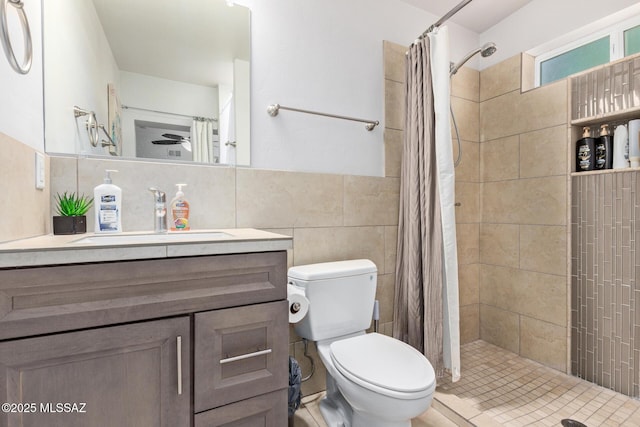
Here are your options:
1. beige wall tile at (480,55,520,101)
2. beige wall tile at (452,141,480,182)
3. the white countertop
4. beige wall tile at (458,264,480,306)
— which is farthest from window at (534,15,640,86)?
the white countertop

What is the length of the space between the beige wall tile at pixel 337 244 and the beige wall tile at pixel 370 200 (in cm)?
7

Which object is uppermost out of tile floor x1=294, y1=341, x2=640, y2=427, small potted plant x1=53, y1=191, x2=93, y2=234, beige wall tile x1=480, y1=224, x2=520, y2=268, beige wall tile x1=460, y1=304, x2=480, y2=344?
small potted plant x1=53, y1=191, x2=93, y2=234

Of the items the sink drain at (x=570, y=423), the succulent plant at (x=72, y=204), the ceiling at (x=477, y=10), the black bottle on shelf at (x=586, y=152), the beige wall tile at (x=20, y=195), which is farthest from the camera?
the ceiling at (x=477, y=10)

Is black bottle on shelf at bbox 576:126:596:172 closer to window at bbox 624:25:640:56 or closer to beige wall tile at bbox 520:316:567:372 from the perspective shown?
window at bbox 624:25:640:56

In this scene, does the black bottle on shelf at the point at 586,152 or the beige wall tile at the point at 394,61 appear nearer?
the black bottle on shelf at the point at 586,152

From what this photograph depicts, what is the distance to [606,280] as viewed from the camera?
5.72 feet

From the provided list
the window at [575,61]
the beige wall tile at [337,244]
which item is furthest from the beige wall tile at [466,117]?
the beige wall tile at [337,244]

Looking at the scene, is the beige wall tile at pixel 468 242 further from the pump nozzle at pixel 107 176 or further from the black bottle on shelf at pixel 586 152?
the pump nozzle at pixel 107 176

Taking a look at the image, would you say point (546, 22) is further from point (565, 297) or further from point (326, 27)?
point (565, 297)

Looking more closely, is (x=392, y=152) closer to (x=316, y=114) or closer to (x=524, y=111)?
(x=316, y=114)

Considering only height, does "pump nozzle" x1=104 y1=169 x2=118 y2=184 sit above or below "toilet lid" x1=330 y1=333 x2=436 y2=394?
above

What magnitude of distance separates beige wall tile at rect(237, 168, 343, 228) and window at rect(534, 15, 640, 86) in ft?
5.62

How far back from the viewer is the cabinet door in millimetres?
736

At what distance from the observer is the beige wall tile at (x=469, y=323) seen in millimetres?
2332
